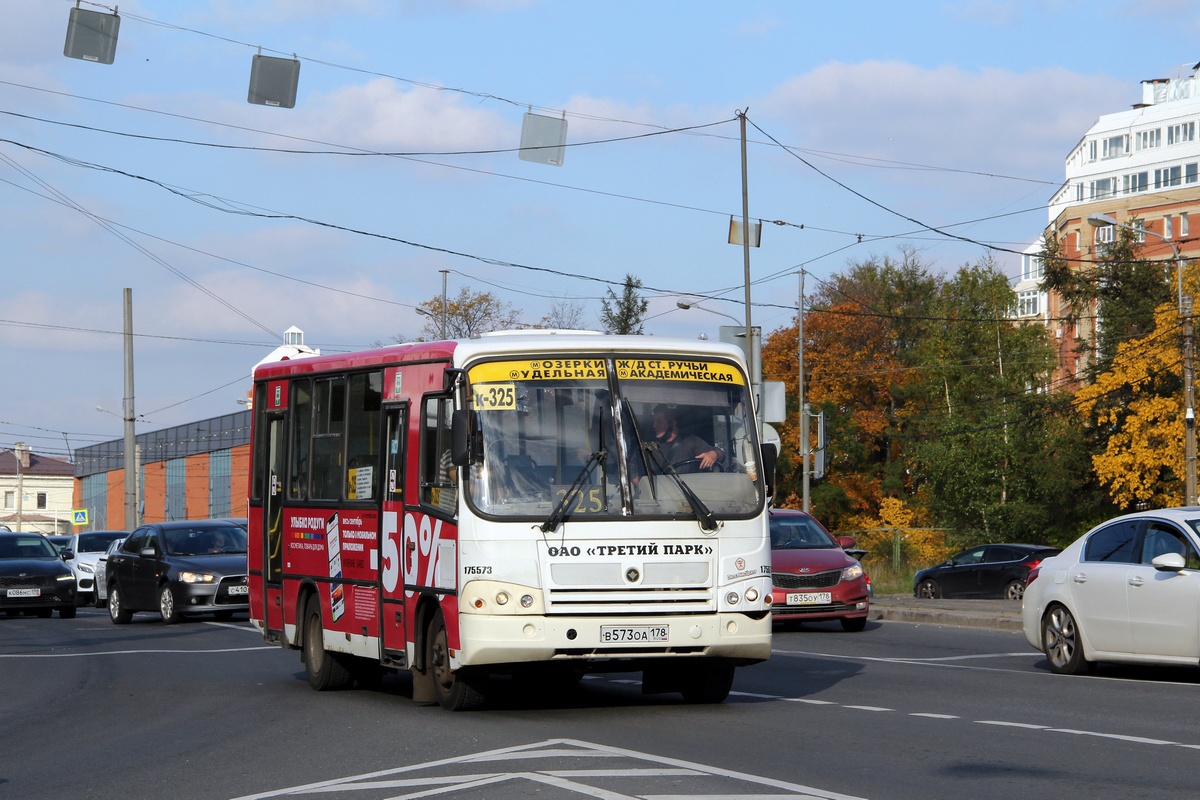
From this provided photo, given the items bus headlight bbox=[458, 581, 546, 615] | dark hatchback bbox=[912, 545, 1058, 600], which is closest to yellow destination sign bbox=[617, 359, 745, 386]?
bus headlight bbox=[458, 581, 546, 615]

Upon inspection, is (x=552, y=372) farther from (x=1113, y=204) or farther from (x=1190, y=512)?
(x=1113, y=204)

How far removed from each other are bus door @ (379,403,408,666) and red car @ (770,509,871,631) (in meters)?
9.06

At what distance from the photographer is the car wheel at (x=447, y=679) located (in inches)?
476

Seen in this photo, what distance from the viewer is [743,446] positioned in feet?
40.5

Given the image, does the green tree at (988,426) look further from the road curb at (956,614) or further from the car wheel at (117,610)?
the car wheel at (117,610)

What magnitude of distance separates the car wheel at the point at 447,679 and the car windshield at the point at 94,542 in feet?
97.1

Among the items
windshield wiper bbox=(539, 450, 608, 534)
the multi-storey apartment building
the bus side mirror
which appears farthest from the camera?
the multi-storey apartment building

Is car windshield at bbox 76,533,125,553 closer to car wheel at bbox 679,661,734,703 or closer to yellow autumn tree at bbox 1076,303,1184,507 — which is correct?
car wheel at bbox 679,661,734,703

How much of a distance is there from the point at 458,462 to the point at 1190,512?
22.9 feet

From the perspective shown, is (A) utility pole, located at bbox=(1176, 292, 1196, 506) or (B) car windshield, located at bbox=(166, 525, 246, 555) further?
(A) utility pole, located at bbox=(1176, 292, 1196, 506)

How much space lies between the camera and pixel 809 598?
2197 cm

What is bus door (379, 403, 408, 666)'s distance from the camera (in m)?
12.9

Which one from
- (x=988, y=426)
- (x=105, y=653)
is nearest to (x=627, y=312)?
(x=988, y=426)

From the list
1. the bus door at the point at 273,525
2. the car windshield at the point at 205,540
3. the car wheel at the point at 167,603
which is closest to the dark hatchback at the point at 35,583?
the car windshield at the point at 205,540
